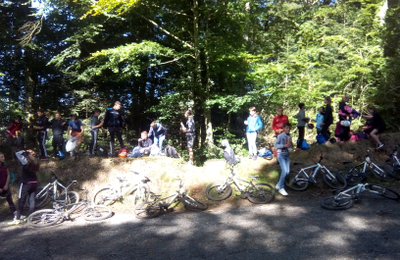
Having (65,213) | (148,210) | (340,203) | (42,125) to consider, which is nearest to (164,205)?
(148,210)

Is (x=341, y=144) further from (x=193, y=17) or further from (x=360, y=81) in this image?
(x=193, y=17)

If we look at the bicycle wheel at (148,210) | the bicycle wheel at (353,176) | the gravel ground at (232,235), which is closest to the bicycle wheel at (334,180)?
the bicycle wheel at (353,176)

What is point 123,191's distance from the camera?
937cm

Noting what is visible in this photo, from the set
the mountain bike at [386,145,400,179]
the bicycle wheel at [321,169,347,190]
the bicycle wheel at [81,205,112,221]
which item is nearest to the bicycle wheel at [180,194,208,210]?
the bicycle wheel at [81,205,112,221]

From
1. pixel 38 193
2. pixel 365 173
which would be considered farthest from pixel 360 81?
pixel 38 193

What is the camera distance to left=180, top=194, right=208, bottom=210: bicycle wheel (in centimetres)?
854

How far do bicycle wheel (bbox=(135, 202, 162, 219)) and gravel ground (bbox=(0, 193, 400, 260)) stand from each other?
0.19 m

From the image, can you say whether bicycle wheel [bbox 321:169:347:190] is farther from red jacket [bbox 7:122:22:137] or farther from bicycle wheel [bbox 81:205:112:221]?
red jacket [bbox 7:122:22:137]

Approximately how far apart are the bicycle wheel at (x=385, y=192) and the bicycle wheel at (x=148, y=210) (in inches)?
222

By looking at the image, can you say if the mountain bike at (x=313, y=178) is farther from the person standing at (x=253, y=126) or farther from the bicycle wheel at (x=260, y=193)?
the person standing at (x=253, y=126)

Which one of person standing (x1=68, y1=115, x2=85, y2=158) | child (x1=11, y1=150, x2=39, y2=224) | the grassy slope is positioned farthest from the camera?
person standing (x1=68, y1=115, x2=85, y2=158)

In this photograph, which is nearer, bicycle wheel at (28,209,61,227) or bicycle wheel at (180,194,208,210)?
bicycle wheel at (28,209,61,227)

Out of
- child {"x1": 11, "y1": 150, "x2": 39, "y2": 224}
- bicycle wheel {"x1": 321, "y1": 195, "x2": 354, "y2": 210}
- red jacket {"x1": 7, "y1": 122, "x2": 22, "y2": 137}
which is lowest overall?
bicycle wheel {"x1": 321, "y1": 195, "x2": 354, "y2": 210}

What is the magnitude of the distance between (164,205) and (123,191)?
1.72 meters
